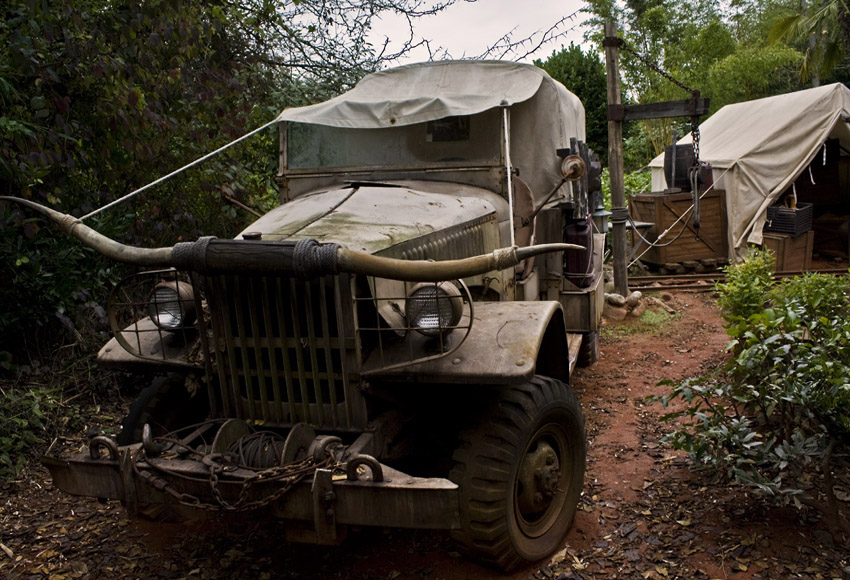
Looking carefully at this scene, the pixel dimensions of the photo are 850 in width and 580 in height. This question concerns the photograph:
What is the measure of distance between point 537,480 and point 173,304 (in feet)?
6.18

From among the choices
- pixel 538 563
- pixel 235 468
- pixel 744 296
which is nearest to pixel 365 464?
pixel 235 468

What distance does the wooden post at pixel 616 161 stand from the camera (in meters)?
8.16

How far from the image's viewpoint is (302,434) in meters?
3.01

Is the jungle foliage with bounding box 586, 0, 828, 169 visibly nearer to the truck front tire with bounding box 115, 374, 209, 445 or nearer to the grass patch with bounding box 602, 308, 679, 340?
the grass patch with bounding box 602, 308, 679, 340

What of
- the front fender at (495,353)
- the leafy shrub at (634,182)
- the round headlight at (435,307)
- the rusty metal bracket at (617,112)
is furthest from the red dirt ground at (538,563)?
the leafy shrub at (634,182)

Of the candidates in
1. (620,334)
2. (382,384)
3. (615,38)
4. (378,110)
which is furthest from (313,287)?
(615,38)

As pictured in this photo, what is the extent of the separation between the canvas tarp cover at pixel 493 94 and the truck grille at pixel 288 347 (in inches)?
72.9

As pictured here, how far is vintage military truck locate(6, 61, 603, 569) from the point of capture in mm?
2818

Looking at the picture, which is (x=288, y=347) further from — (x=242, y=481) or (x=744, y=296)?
(x=744, y=296)

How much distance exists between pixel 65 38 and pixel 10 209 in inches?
47.8

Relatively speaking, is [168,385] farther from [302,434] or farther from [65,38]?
[65,38]

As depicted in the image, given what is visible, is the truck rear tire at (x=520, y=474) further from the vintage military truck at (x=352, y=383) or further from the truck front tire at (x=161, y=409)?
the truck front tire at (x=161, y=409)

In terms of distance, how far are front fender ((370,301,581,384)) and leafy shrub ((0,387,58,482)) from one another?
282 cm

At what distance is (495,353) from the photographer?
10.2 feet
